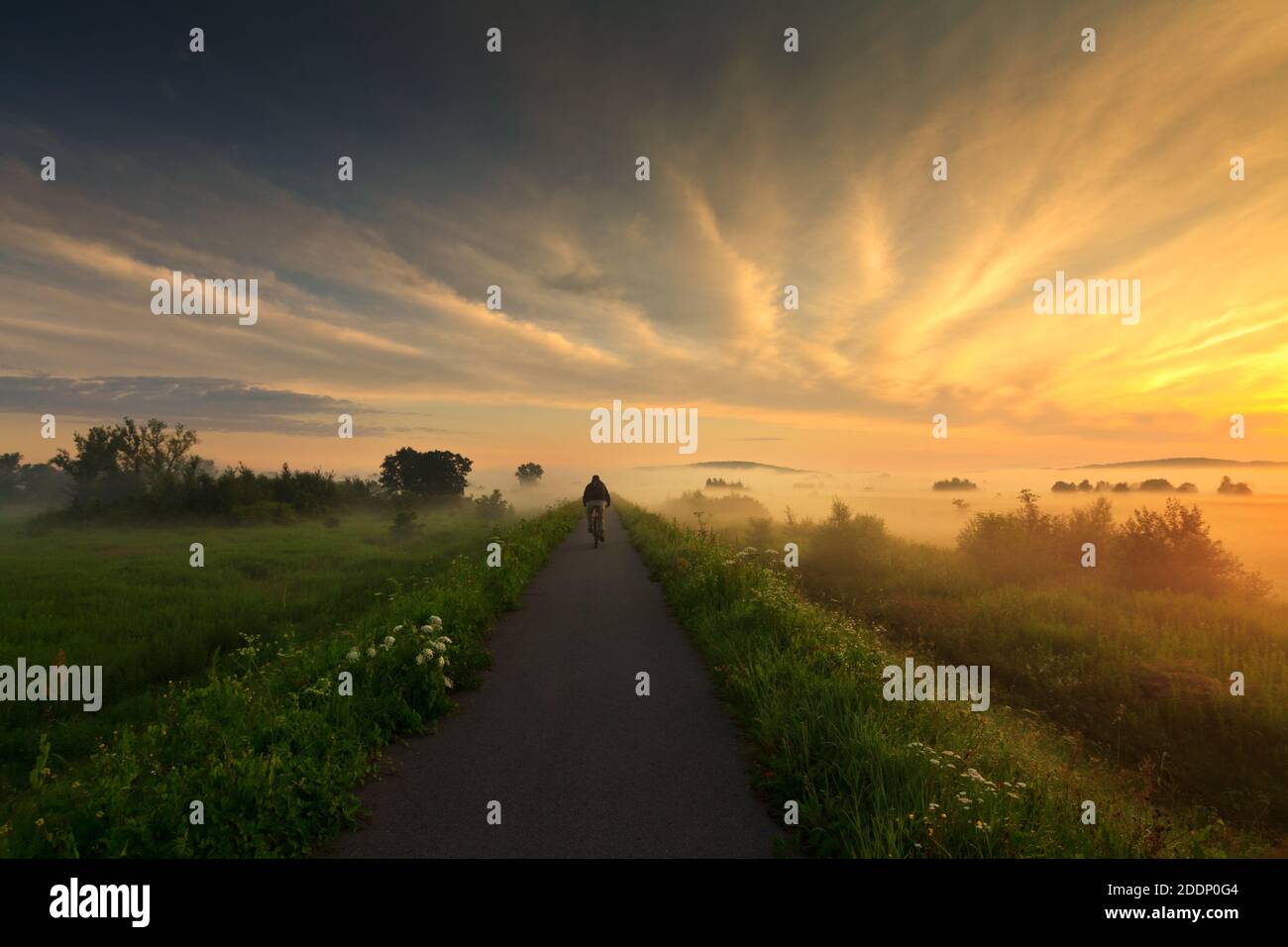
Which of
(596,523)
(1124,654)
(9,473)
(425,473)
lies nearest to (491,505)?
(425,473)

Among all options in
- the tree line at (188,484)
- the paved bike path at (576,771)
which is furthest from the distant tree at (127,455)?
the paved bike path at (576,771)

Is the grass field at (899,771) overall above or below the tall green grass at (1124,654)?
above

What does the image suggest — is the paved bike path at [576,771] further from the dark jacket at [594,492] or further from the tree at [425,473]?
the tree at [425,473]

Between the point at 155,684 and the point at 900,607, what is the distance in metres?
18.3

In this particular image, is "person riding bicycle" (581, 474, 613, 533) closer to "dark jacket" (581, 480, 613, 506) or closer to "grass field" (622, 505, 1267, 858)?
"dark jacket" (581, 480, 613, 506)

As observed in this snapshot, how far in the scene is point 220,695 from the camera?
557 cm

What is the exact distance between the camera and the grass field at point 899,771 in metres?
3.93

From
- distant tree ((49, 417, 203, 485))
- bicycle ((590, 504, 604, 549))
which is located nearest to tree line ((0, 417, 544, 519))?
distant tree ((49, 417, 203, 485))

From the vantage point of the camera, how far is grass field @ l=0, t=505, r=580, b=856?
12.7 feet

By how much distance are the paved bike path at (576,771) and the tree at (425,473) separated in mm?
68720

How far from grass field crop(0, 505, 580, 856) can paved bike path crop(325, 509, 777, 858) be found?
0.47 m

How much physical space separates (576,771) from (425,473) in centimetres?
7445

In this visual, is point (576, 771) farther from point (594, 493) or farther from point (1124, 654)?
point (594, 493)
